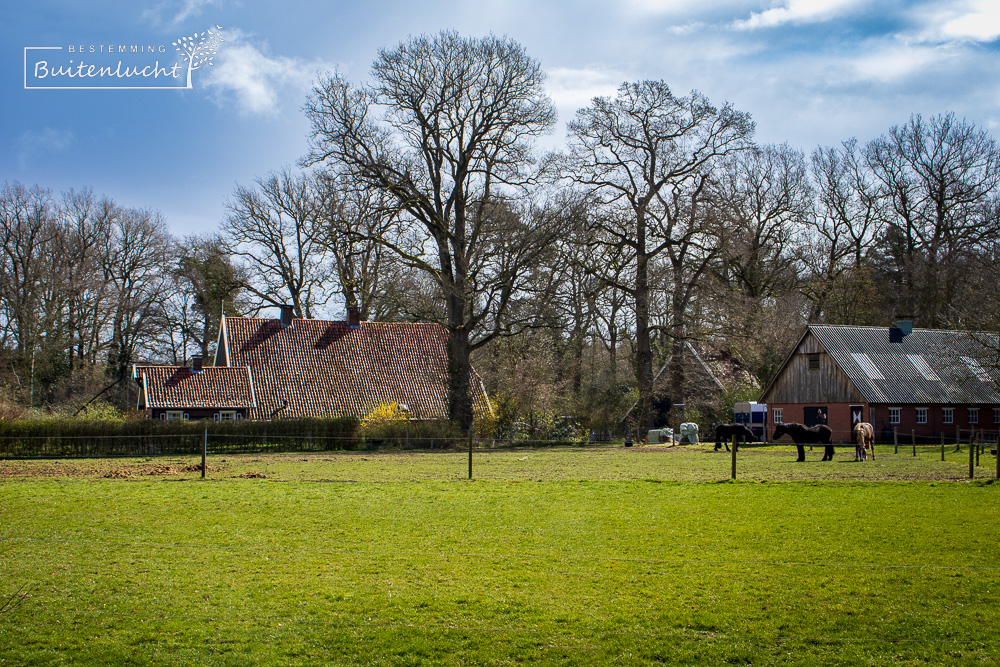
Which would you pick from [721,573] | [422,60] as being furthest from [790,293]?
[721,573]

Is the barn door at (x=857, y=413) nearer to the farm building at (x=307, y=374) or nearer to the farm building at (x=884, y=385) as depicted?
the farm building at (x=884, y=385)

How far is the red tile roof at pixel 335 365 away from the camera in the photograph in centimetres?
4072

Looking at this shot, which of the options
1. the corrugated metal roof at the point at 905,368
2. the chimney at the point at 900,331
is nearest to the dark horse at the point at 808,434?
the corrugated metal roof at the point at 905,368

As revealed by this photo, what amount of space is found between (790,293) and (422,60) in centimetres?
2588

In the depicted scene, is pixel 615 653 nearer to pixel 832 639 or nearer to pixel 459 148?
pixel 832 639

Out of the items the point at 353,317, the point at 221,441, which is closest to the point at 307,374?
the point at 353,317

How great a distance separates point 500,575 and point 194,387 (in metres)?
32.3

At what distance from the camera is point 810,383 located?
135 feet

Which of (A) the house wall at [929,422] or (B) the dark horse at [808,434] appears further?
(A) the house wall at [929,422]

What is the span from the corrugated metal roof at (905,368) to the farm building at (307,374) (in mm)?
18577

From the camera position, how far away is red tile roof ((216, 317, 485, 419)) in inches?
1603

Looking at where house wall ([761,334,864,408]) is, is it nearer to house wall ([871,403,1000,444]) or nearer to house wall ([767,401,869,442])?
house wall ([767,401,869,442])

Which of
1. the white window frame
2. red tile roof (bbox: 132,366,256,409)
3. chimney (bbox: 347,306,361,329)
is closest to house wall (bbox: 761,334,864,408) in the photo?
the white window frame

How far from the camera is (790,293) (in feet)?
159
